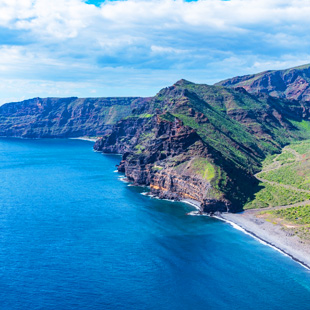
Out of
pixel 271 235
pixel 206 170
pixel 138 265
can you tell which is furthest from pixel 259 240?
pixel 206 170

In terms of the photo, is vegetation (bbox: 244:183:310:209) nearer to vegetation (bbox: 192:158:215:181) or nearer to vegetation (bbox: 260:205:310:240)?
vegetation (bbox: 260:205:310:240)

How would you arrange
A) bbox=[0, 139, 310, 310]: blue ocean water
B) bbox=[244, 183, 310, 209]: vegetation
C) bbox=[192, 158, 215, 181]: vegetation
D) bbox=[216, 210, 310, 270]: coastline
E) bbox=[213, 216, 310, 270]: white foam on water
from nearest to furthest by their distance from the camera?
1. bbox=[0, 139, 310, 310]: blue ocean water
2. bbox=[213, 216, 310, 270]: white foam on water
3. bbox=[216, 210, 310, 270]: coastline
4. bbox=[244, 183, 310, 209]: vegetation
5. bbox=[192, 158, 215, 181]: vegetation

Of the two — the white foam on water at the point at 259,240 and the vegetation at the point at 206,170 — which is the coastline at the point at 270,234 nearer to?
the white foam on water at the point at 259,240

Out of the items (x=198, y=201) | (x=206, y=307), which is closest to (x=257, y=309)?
(x=206, y=307)

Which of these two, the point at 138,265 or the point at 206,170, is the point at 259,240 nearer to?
the point at 138,265

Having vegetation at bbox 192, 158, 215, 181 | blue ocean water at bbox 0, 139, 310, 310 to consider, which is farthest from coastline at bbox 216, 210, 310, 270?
vegetation at bbox 192, 158, 215, 181

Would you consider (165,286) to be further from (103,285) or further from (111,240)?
(111,240)
